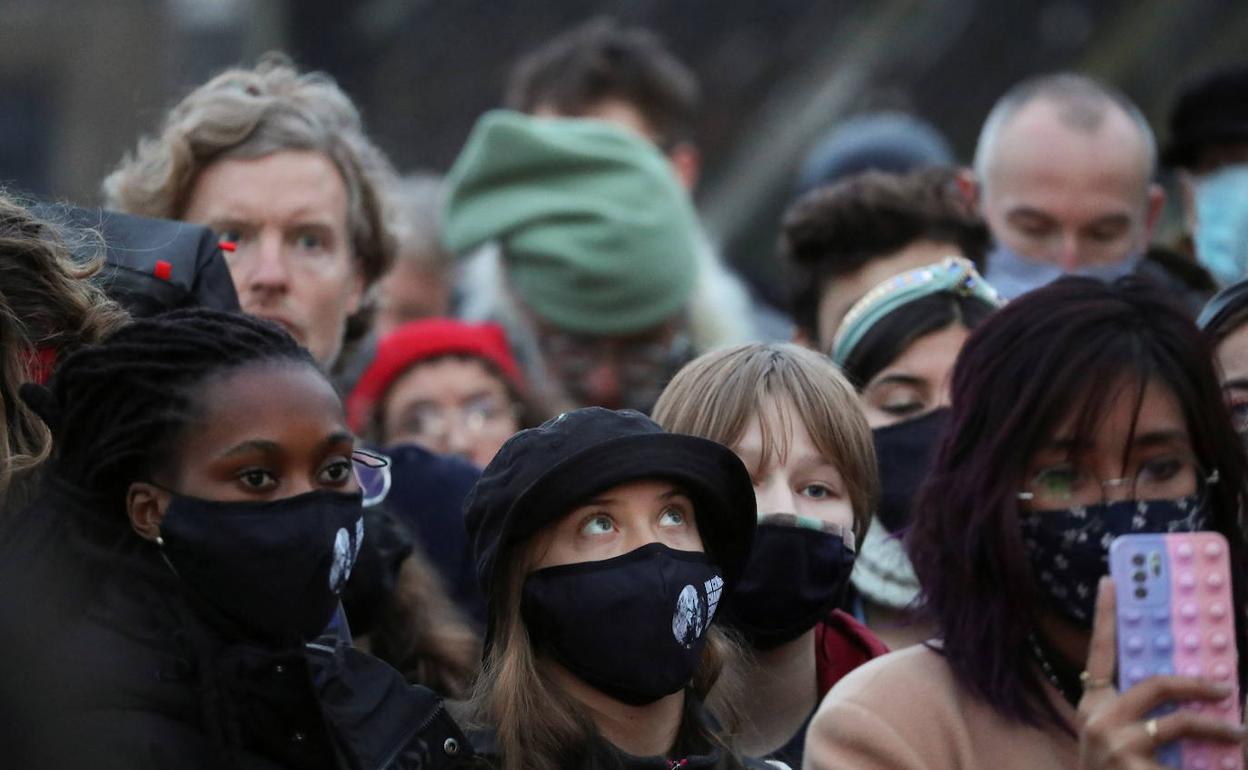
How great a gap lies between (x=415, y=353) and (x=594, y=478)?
2480 millimetres

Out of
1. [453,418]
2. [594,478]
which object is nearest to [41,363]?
[594,478]

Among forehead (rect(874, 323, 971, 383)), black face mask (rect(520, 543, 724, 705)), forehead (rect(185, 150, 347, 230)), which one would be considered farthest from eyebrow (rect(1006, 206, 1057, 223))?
black face mask (rect(520, 543, 724, 705))

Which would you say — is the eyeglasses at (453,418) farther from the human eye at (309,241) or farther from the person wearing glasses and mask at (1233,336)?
the person wearing glasses and mask at (1233,336)

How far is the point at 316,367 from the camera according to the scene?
3.65m

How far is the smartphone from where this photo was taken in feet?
10.3

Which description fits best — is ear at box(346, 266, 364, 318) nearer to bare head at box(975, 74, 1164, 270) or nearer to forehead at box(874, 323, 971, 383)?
forehead at box(874, 323, 971, 383)

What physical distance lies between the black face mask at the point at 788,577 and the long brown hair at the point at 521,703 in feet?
1.22

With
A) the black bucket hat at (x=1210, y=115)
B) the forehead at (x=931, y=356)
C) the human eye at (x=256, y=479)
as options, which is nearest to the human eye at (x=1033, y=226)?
the black bucket hat at (x=1210, y=115)

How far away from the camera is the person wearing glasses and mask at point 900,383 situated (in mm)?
4605

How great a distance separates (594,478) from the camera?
3543 mm

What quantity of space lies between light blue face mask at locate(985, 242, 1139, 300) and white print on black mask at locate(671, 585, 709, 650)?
2.29 metres

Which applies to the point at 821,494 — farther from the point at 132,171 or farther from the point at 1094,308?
the point at 132,171

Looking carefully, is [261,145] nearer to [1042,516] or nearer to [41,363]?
[41,363]

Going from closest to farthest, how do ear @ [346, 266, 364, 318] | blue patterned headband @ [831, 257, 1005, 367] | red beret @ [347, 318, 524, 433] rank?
blue patterned headband @ [831, 257, 1005, 367]
ear @ [346, 266, 364, 318]
red beret @ [347, 318, 524, 433]
